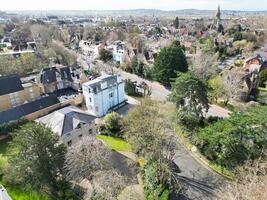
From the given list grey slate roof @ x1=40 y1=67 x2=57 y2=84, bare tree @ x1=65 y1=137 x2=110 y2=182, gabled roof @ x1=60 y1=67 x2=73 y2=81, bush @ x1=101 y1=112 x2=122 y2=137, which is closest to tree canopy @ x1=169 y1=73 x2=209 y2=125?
bush @ x1=101 y1=112 x2=122 y2=137

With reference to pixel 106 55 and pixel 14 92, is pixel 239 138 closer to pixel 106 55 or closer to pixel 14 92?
pixel 14 92

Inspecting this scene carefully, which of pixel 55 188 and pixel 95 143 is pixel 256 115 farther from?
pixel 55 188

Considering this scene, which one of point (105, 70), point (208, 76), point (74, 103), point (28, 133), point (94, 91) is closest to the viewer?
point (28, 133)

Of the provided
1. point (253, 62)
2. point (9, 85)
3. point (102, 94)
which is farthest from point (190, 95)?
point (253, 62)

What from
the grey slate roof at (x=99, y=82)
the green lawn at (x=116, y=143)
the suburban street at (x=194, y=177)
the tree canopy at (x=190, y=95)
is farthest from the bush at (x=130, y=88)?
the suburban street at (x=194, y=177)

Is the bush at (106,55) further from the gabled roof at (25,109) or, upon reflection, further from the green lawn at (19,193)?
the green lawn at (19,193)

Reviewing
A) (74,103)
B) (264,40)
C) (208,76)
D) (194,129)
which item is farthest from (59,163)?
(264,40)
